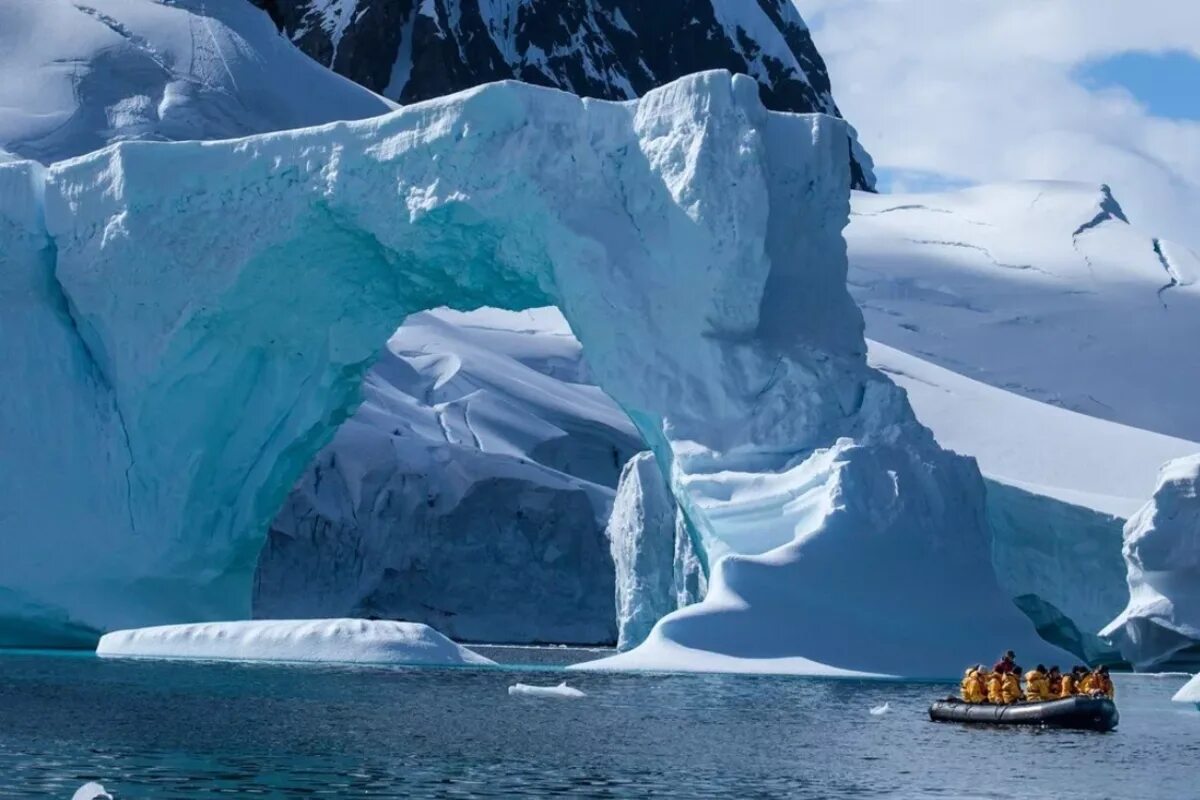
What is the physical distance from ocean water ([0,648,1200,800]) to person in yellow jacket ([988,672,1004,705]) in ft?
2.33

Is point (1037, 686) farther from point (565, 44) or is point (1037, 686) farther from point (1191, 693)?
point (565, 44)

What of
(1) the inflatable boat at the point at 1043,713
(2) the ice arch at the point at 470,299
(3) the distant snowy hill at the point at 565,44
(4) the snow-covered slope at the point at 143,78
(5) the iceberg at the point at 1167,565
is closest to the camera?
(1) the inflatable boat at the point at 1043,713

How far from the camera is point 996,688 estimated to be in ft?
58.7

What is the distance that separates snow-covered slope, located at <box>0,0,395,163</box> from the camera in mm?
33000

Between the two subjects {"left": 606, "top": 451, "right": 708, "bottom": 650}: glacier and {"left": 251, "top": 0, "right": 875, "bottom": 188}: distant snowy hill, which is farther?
{"left": 251, "top": 0, "right": 875, "bottom": 188}: distant snowy hill

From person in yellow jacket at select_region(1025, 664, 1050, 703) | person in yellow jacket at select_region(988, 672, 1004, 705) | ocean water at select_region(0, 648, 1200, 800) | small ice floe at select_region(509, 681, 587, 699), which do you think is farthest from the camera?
small ice floe at select_region(509, 681, 587, 699)

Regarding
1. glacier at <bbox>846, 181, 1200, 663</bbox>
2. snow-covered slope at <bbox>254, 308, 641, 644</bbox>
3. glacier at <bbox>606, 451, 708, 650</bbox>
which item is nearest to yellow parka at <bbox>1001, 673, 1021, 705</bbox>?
glacier at <bbox>846, 181, 1200, 663</bbox>

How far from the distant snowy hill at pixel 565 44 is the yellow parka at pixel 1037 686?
65.4 meters

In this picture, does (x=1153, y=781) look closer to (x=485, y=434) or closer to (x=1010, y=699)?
(x=1010, y=699)

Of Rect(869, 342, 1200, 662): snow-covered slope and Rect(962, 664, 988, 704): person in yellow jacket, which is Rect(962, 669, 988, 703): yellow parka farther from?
Rect(869, 342, 1200, 662): snow-covered slope

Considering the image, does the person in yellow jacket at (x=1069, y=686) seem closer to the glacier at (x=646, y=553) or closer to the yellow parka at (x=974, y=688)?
the yellow parka at (x=974, y=688)

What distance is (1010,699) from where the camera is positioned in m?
17.9

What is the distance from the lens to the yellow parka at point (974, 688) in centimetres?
1786

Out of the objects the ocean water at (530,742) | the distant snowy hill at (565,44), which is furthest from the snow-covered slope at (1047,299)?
the ocean water at (530,742)
